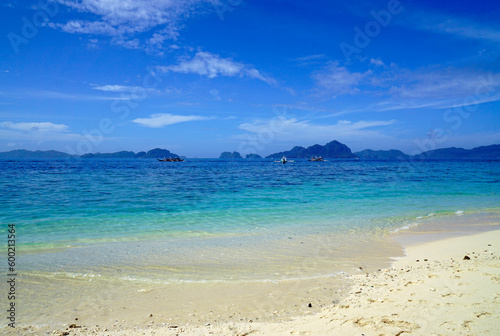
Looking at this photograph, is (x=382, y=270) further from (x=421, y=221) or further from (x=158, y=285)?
(x=421, y=221)

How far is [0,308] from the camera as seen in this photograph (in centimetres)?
545

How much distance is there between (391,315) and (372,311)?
308 millimetres

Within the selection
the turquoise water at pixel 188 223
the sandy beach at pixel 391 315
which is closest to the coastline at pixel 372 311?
the sandy beach at pixel 391 315

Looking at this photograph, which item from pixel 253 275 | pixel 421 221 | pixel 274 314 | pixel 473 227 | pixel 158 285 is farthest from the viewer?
pixel 421 221

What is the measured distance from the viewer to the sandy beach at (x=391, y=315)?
13.6 ft

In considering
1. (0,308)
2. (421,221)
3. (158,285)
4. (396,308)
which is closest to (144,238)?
(158,285)

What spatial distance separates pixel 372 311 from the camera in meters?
4.72

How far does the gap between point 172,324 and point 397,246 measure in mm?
7934

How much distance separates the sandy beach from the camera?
4141 millimetres

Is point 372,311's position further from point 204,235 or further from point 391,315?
point 204,235

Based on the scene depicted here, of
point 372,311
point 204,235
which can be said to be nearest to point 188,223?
point 204,235

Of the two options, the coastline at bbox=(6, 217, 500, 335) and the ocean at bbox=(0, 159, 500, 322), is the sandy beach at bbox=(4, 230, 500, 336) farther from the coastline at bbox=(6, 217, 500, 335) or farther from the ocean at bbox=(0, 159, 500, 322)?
the ocean at bbox=(0, 159, 500, 322)

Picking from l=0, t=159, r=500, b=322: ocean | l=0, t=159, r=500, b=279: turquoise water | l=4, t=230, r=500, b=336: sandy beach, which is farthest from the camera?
l=0, t=159, r=500, b=279: turquoise water

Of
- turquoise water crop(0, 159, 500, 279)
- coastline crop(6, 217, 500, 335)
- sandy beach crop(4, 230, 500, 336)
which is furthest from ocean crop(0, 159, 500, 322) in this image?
sandy beach crop(4, 230, 500, 336)
